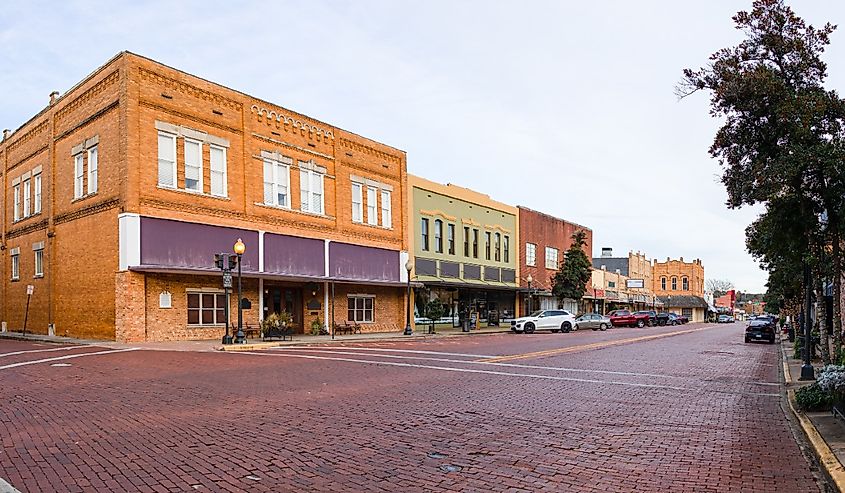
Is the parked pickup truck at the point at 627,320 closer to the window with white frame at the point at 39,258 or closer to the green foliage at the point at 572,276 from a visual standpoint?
the green foliage at the point at 572,276

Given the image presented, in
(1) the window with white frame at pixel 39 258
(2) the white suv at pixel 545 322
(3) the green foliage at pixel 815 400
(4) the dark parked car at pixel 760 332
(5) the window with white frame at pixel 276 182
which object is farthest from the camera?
(2) the white suv at pixel 545 322

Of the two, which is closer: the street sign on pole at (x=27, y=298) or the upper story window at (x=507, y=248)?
the street sign on pole at (x=27, y=298)

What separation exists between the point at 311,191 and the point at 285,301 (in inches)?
218

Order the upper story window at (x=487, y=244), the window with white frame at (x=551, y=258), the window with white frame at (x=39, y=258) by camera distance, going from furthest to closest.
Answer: the window with white frame at (x=551, y=258)
the upper story window at (x=487, y=244)
the window with white frame at (x=39, y=258)

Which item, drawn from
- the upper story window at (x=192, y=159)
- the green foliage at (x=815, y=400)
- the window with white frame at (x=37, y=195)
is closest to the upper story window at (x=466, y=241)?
the upper story window at (x=192, y=159)

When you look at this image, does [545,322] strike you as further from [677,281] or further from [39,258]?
[677,281]

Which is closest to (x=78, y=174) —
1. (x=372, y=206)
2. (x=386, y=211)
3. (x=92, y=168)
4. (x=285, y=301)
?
(x=92, y=168)

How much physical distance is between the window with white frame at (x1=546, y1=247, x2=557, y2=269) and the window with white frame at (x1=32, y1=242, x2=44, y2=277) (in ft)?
127

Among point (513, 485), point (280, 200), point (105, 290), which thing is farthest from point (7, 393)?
point (280, 200)

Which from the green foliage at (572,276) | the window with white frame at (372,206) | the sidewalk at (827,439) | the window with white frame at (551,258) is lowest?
the sidewalk at (827,439)

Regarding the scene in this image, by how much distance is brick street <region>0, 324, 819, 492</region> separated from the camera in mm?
→ 6512

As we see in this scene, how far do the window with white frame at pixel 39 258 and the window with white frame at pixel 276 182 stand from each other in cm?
1036

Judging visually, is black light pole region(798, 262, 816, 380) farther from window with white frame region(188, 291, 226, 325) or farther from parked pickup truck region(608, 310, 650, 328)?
parked pickup truck region(608, 310, 650, 328)

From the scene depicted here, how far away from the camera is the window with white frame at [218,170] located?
93.7 ft
